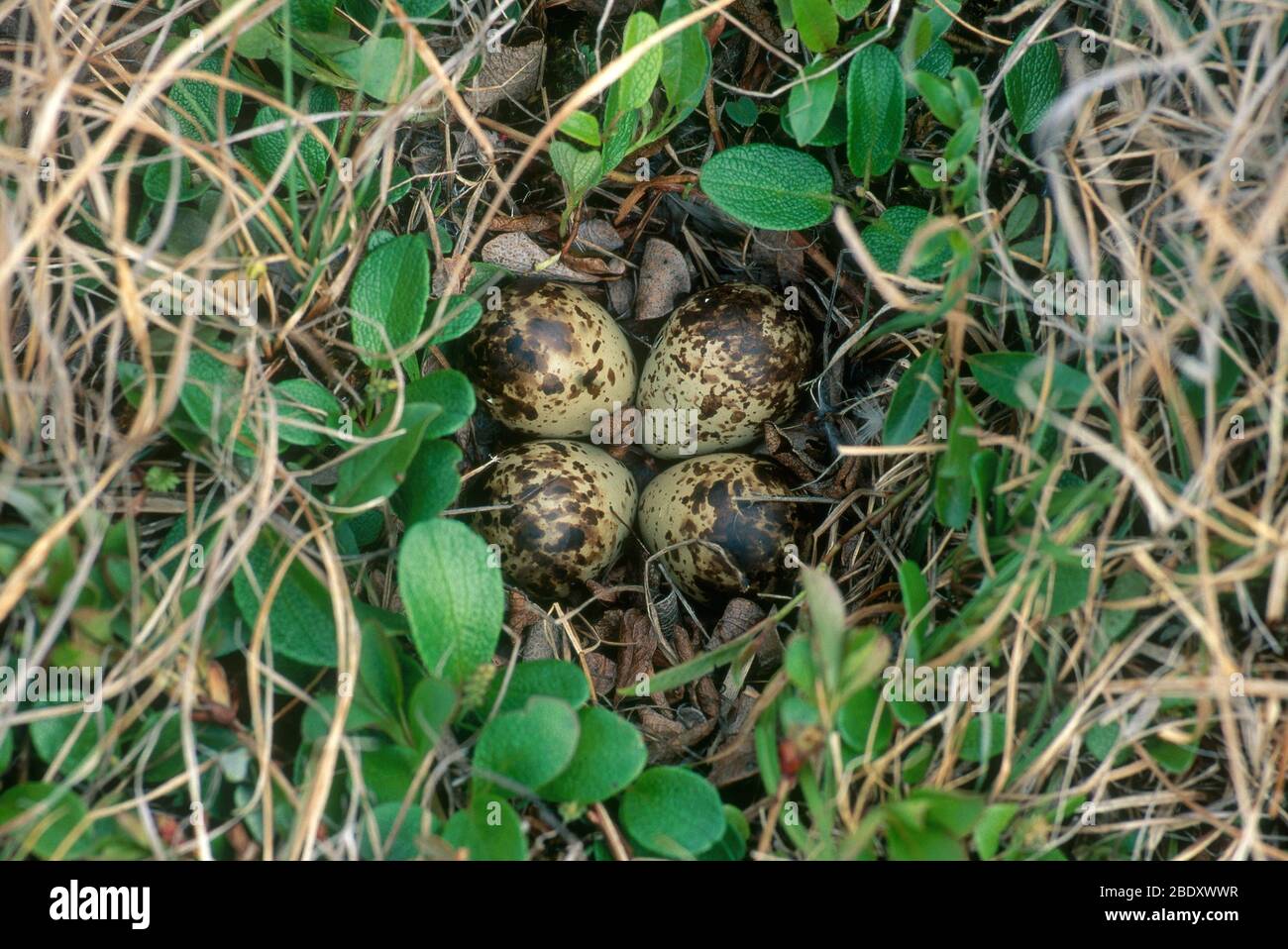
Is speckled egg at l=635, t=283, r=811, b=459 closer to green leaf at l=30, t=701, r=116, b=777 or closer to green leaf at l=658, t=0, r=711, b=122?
green leaf at l=658, t=0, r=711, b=122

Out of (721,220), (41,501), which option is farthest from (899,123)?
(41,501)

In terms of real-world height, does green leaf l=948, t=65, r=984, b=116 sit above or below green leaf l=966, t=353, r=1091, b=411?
above

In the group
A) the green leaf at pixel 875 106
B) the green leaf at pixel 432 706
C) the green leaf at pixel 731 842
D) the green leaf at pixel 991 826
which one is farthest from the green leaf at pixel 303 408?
the green leaf at pixel 991 826

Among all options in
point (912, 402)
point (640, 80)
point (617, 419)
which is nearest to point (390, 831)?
point (617, 419)

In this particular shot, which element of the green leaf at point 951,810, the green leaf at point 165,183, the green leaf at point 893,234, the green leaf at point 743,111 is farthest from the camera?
the green leaf at point 743,111

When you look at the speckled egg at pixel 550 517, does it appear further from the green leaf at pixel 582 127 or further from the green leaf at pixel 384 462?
the green leaf at pixel 582 127

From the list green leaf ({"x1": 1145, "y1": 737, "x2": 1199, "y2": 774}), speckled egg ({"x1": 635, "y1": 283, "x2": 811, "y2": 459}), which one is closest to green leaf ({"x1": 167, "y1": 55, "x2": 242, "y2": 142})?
speckled egg ({"x1": 635, "y1": 283, "x2": 811, "y2": 459})

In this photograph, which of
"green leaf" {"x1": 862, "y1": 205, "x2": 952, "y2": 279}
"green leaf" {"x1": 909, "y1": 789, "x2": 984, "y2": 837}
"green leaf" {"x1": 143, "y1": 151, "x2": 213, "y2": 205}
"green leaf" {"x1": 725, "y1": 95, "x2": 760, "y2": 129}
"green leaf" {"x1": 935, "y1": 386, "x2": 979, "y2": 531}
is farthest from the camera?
"green leaf" {"x1": 725, "y1": 95, "x2": 760, "y2": 129}
